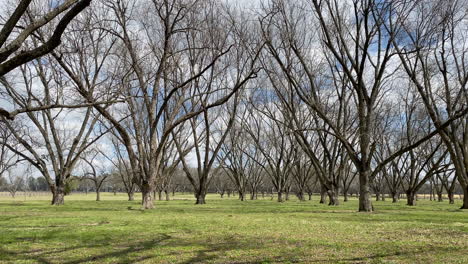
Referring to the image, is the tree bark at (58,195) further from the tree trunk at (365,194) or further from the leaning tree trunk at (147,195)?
the tree trunk at (365,194)

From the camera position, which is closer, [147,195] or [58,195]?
[147,195]

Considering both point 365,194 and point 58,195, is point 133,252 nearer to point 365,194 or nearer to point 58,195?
point 365,194

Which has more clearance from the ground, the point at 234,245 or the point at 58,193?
the point at 234,245

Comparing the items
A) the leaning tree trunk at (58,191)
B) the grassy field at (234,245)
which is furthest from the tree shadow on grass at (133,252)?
the leaning tree trunk at (58,191)

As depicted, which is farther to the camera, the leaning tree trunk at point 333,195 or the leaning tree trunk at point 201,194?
the leaning tree trunk at point 201,194

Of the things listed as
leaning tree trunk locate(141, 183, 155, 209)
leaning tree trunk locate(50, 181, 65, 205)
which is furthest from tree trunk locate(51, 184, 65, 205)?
leaning tree trunk locate(141, 183, 155, 209)

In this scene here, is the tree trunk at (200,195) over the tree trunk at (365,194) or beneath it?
beneath

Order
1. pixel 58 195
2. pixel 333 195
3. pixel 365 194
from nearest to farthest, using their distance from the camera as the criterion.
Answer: pixel 365 194 → pixel 333 195 → pixel 58 195

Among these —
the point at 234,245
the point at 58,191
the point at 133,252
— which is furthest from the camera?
the point at 58,191

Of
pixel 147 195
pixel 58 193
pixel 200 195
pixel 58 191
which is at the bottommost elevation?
pixel 200 195

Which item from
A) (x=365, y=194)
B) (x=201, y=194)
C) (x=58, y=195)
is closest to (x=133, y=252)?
(x=365, y=194)

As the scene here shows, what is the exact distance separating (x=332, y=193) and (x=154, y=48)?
53.0 feet

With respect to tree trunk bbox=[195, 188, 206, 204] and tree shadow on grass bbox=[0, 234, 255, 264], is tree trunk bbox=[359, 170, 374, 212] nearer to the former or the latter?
tree shadow on grass bbox=[0, 234, 255, 264]

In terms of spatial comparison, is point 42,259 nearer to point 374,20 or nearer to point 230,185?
point 374,20
